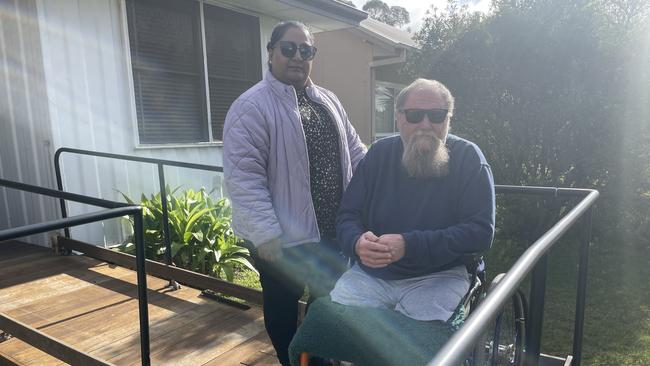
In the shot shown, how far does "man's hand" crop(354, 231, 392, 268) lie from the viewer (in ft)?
5.49

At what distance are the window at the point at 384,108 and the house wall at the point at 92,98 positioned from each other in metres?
7.60

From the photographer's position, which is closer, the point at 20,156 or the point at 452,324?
the point at 452,324

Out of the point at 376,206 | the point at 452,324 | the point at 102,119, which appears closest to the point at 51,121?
the point at 102,119

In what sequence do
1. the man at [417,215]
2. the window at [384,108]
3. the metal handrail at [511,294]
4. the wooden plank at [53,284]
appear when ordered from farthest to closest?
the window at [384,108]
the wooden plank at [53,284]
the man at [417,215]
the metal handrail at [511,294]

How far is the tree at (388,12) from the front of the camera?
4949 cm

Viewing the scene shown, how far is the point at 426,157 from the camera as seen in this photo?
1.81 meters

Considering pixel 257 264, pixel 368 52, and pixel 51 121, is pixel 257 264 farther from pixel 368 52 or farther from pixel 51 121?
pixel 368 52

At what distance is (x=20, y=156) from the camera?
433cm

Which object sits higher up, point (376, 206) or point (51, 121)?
point (51, 121)

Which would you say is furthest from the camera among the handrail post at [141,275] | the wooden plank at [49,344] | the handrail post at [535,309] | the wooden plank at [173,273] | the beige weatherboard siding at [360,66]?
the beige weatherboard siding at [360,66]

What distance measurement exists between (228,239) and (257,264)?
7.98ft

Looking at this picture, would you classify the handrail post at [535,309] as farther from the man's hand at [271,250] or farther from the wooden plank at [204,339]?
the wooden plank at [204,339]

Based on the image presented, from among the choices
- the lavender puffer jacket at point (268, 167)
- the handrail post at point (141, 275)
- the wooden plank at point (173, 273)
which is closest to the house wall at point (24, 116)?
the wooden plank at point (173, 273)

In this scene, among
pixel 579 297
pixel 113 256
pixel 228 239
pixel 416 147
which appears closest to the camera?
pixel 416 147
